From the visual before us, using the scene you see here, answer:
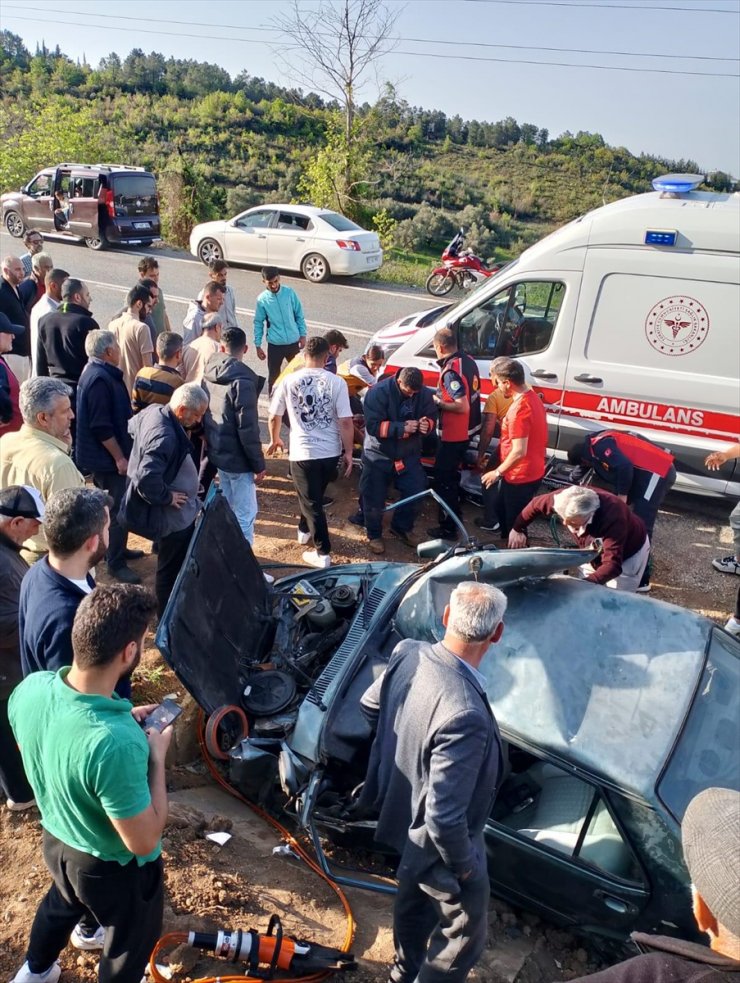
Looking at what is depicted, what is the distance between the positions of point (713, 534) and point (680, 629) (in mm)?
3984

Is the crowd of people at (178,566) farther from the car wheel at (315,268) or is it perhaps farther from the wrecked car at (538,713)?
the car wheel at (315,268)

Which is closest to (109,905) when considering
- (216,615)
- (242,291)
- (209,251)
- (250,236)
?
(216,615)

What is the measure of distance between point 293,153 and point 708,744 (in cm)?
3532

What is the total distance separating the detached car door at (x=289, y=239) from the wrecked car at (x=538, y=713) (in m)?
12.8

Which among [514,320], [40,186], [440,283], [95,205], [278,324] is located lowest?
[278,324]

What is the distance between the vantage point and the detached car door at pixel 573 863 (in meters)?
3.15

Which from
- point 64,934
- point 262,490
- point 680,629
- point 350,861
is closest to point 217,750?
point 350,861

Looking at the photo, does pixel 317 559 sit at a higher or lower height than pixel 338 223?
lower

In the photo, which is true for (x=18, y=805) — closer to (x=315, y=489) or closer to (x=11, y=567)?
(x=11, y=567)

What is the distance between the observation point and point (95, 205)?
1794cm

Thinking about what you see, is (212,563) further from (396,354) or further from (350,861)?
(396,354)

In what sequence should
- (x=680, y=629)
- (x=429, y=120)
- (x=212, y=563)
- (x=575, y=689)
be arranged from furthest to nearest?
(x=429, y=120) < (x=212, y=563) < (x=680, y=629) < (x=575, y=689)

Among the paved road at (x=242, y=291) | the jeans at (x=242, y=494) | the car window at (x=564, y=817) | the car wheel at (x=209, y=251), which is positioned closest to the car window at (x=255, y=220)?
the car wheel at (x=209, y=251)

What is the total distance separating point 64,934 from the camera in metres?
2.79
